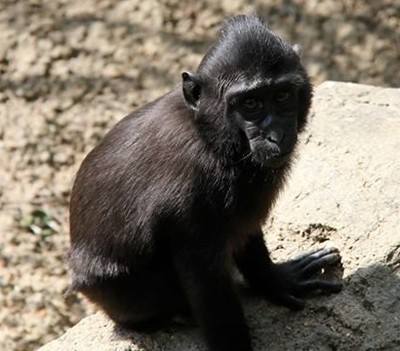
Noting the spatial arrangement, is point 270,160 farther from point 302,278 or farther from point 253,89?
point 302,278

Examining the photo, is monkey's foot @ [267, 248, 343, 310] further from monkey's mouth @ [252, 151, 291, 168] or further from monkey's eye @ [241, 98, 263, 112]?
monkey's eye @ [241, 98, 263, 112]

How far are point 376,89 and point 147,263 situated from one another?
2794 mm

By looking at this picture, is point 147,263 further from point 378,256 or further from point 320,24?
point 320,24

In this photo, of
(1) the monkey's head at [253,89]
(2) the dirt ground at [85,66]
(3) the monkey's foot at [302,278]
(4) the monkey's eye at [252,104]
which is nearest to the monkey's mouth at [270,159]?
(1) the monkey's head at [253,89]

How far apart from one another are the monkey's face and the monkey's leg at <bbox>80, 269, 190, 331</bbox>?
1002mm

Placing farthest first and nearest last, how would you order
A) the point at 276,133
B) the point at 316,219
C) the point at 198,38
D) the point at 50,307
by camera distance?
the point at 198,38 → the point at 50,307 → the point at 316,219 → the point at 276,133

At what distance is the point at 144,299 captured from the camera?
602 centimetres

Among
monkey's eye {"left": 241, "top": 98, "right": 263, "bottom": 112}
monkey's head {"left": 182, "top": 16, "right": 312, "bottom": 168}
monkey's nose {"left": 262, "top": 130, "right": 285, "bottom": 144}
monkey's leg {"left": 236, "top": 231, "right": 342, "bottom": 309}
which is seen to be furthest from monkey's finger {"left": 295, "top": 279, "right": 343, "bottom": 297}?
monkey's eye {"left": 241, "top": 98, "right": 263, "bottom": 112}

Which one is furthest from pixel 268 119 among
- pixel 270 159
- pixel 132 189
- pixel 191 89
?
pixel 132 189

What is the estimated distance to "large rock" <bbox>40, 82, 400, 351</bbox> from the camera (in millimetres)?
5969

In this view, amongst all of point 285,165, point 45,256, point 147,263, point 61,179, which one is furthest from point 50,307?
point 285,165

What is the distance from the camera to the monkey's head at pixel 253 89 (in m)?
5.55

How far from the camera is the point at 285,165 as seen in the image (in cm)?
603

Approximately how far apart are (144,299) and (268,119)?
1.37m
